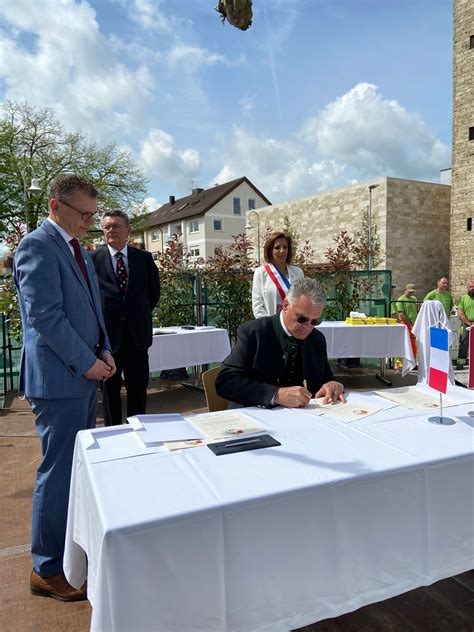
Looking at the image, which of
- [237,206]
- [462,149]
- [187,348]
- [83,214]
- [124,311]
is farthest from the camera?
[237,206]

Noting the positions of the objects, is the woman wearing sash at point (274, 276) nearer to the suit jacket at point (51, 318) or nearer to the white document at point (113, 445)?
the suit jacket at point (51, 318)

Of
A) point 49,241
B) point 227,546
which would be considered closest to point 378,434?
point 227,546

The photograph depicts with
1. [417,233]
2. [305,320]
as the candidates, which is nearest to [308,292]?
[305,320]

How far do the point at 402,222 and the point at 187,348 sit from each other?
21.8 m

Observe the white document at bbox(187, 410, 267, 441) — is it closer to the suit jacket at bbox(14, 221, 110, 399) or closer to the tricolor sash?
the suit jacket at bbox(14, 221, 110, 399)

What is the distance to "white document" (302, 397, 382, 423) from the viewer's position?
202 centimetres

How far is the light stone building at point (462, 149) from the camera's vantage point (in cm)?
2255

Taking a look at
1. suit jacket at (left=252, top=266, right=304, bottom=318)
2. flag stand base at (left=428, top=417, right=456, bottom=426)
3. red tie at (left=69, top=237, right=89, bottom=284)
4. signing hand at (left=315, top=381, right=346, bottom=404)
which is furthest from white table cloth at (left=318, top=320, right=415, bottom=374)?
red tie at (left=69, top=237, right=89, bottom=284)

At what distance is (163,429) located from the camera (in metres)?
1.82

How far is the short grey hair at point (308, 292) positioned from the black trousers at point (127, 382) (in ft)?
5.64

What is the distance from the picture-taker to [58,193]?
81.9 inches

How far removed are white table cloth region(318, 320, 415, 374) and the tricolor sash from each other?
1.80 m

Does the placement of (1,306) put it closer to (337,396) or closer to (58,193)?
(58,193)

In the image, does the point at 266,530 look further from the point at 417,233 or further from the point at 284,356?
the point at 417,233
